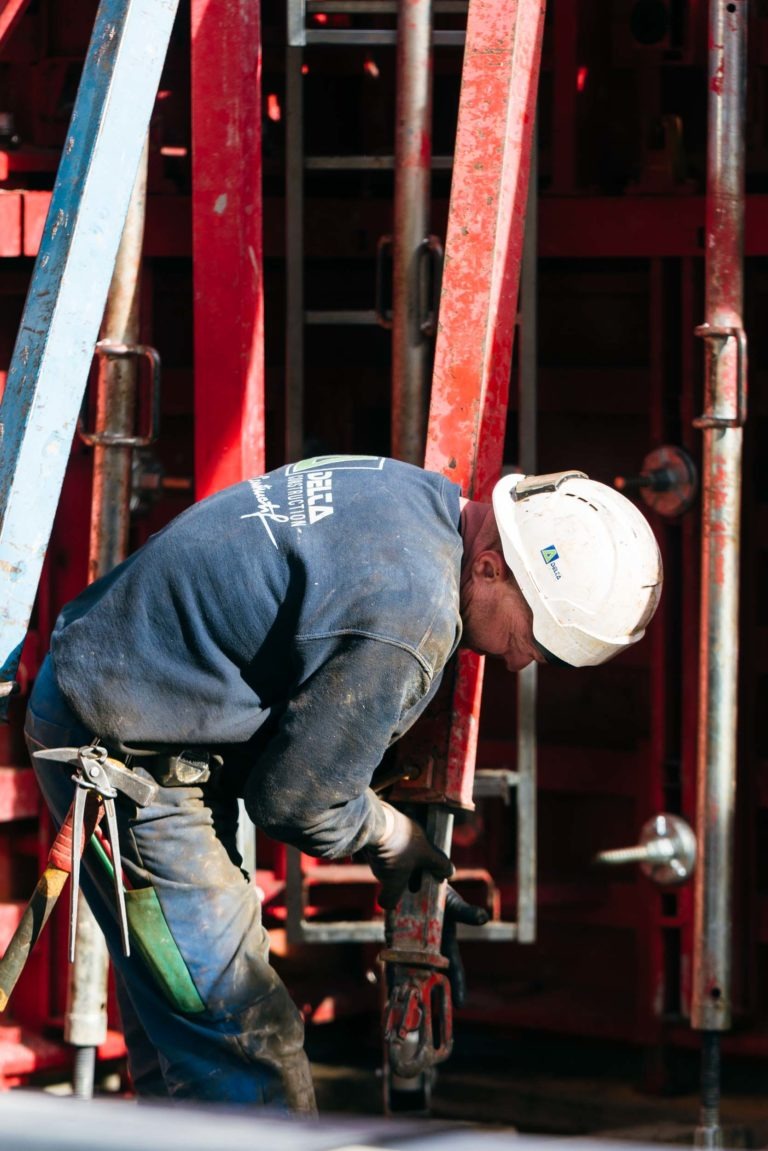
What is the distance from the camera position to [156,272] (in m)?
5.18

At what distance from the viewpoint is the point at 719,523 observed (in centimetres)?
431

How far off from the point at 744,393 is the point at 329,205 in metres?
1.45

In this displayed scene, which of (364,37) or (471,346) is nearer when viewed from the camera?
(471,346)

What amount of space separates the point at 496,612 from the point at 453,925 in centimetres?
85

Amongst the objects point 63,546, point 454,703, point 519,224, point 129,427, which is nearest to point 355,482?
point 454,703

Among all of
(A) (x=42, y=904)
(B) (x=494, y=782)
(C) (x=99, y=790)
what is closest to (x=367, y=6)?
(B) (x=494, y=782)

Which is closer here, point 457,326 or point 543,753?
point 457,326

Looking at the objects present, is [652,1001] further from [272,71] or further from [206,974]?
[272,71]

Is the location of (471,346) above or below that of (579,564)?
above

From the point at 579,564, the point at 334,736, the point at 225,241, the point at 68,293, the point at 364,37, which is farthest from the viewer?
the point at 364,37

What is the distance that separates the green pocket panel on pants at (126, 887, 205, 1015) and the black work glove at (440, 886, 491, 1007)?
0.62 meters

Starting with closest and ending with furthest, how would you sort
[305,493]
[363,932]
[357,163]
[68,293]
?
[305,493], [68,293], [363,932], [357,163]

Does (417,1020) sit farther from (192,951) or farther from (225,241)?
(225,241)

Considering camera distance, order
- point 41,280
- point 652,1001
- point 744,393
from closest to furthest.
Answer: point 41,280 < point 744,393 < point 652,1001
